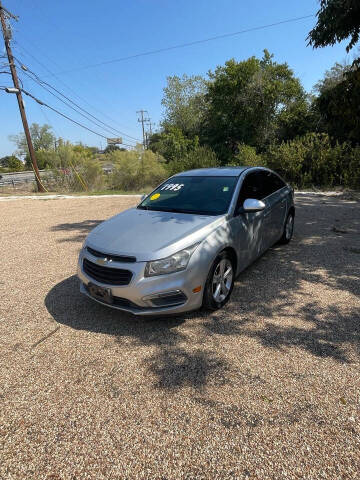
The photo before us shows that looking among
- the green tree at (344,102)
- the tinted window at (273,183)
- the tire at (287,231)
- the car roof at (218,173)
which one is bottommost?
the tire at (287,231)

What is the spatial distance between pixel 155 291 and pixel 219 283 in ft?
2.80

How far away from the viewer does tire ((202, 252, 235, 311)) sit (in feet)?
9.81

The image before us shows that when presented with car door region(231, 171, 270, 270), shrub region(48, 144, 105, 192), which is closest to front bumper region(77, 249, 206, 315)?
car door region(231, 171, 270, 270)

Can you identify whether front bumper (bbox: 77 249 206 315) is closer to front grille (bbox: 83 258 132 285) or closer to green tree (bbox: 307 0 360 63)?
front grille (bbox: 83 258 132 285)

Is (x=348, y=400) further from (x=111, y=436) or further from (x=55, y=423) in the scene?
(x=55, y=423)

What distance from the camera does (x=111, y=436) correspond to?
6.12ft

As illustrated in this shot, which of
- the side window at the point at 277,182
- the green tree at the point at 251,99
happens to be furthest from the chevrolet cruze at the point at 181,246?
the green tree at the point at 251,99

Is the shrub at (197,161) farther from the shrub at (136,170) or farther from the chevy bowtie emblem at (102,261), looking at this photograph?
the chevy bowtie emblem at (102,261)

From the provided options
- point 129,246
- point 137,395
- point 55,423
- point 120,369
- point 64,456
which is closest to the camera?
point 64,456

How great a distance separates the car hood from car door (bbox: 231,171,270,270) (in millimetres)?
333

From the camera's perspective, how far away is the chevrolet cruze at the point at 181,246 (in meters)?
2.71

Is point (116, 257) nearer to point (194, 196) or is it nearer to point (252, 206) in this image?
point (194, 196)

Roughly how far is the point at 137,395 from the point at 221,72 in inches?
1092

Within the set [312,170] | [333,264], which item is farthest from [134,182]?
[333,264]
